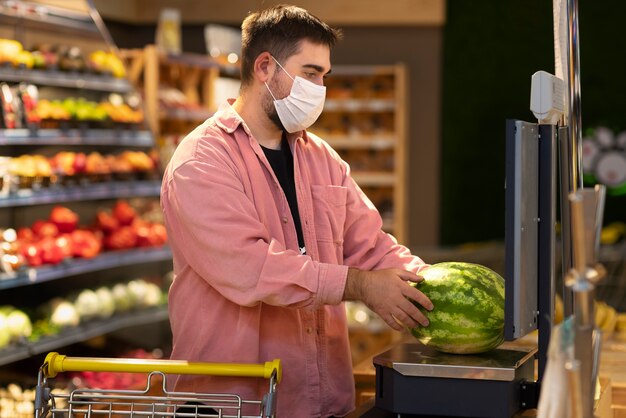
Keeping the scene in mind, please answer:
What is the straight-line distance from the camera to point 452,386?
2318 mm

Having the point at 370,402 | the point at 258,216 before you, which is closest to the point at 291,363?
the point at 370,402

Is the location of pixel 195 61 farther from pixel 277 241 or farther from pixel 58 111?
pixel 277 241

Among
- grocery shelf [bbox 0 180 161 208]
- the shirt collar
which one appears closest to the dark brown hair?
the shirt collar

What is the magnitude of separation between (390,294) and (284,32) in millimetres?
821

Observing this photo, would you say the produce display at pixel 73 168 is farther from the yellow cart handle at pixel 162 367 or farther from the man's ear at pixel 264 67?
the yellow cart handle at pixel 162 367

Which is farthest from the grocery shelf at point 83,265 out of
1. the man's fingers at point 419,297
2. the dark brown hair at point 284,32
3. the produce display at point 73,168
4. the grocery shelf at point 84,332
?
the man's fingers at point 419,297

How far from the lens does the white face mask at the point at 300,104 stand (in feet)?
9.24

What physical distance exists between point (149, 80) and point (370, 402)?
14.9 ft

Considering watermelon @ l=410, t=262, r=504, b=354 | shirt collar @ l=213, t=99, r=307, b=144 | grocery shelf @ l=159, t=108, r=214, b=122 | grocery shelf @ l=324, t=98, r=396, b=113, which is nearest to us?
watermelon @ l=410, t=262, r=504, b=354

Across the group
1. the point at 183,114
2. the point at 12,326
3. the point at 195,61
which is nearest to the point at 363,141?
the point at 195,61

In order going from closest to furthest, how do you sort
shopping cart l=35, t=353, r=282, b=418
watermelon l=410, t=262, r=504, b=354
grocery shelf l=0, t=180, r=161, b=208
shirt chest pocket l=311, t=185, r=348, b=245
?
shopping cart l=35, t=353, r=282, b=418
watermelon l=410, t=262, r=504, b=354
shirt chest pocket l=311, t=185, r=348, b=245
grocery shelf l=0, t=180, r=161, b=208

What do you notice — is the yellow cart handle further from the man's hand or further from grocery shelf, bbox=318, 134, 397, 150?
grocery shelf, bbox=318, 134, 397, 150

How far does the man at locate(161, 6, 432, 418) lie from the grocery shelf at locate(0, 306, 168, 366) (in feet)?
8.39

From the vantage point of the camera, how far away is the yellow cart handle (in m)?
2.27
